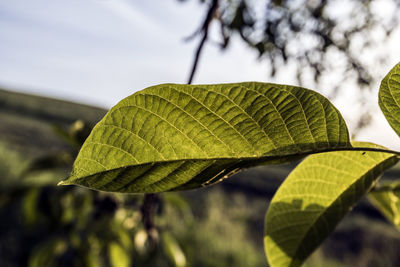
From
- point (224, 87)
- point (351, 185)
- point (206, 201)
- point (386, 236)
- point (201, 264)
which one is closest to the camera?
point (224, 87)

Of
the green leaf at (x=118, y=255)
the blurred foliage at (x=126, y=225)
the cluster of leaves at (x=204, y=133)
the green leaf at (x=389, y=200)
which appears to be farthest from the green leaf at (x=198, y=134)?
the green leaf at (x=118, y=255)

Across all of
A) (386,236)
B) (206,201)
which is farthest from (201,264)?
(386,236)

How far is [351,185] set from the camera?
478 millimetres

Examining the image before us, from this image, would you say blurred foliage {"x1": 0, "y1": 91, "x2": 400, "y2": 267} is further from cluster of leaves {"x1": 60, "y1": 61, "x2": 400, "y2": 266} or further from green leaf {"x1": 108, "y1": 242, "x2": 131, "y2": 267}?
cluster of leaves {"x1": 60, "y1": 61, "x2": 400, "y2": 266}

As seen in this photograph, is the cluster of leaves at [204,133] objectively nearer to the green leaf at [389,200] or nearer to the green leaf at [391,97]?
the green leaf at [391,97]

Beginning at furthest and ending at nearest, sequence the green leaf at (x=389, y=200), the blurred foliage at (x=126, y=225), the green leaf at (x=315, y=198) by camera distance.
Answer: the blurred foliage at (x=126, y=225)
the green leaf at (x=389, y=200)
the green leaf at (x=315, y=198)

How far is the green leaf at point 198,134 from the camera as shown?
1.17ft

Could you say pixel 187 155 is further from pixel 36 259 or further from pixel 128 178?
pixel 36 259

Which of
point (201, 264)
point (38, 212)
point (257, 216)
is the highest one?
point (38, 212)

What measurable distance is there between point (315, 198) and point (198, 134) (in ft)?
0.74

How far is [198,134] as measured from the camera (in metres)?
0.37

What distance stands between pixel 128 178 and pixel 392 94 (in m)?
0.29

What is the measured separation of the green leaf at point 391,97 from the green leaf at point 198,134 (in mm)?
60

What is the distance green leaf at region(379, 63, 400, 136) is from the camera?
1.27 ft
